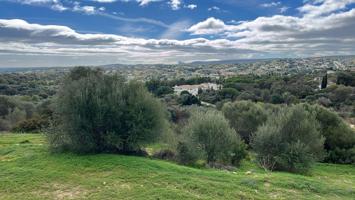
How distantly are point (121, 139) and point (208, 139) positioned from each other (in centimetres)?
593

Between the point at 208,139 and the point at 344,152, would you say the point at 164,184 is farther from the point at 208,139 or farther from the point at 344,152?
the point at 344,152

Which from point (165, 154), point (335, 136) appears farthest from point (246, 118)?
point (165, 154)

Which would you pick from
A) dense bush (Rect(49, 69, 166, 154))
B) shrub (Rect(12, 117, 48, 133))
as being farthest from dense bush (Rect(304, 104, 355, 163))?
shrub (Rect(12, 117, 48, 133))

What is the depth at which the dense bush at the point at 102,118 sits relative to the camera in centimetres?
1634

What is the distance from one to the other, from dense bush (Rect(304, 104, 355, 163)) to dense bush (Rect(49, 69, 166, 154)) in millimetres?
19811

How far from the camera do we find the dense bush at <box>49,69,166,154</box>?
16344 mm

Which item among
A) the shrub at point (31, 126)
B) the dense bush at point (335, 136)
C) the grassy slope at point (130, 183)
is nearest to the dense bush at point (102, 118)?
the grassy slope at point (130, 183)

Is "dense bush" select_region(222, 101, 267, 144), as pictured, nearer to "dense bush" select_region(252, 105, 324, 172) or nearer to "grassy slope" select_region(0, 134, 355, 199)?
"dense bush" select_region(252, 105, 324, 172)

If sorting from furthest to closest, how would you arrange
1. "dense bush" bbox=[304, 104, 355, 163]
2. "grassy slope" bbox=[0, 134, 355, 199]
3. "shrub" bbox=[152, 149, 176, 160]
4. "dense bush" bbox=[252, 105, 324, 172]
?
"dense bush" bbox=[304, 104, 355, 163] < "dense bush" bbox=[252, 105, 324, 172] < "shrub" bbox=[152, 149, 176, 160] < "grassy slope" bbox=[0, 134, 355, 199]

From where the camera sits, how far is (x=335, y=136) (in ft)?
108

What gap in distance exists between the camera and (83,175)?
13.0m

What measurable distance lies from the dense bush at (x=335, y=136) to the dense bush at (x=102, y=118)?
1981 centimetres

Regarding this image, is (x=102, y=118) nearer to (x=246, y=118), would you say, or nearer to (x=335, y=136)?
(x=246, y=118)

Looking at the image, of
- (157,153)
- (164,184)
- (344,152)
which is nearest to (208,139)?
(157,153)
